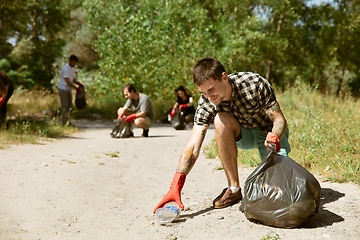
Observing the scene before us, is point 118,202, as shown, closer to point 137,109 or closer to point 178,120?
point 137,109

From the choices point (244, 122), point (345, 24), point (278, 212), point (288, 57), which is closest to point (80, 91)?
point (244, 122)

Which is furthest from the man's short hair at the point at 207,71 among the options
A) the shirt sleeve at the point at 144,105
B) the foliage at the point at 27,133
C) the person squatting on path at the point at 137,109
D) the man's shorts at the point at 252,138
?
the shirt sleeve at the point at 144,105

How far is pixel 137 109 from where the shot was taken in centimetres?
761

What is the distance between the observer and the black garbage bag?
2.29m

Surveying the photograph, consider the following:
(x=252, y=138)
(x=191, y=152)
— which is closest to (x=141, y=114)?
(x=252, y=138)

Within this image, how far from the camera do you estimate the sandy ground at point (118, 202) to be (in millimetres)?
2430

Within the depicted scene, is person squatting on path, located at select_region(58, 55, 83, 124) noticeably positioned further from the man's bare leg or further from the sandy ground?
the man's bare leg

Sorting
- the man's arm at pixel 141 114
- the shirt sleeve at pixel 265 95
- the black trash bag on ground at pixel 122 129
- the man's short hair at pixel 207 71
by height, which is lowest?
the black trash bag on ground at pixel 122 129

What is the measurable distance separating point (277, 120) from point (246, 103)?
304 millimetres

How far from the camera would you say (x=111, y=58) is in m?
11.4

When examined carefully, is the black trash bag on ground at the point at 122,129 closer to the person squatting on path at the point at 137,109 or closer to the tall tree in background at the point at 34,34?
the person squatting on path at the point at 137,109

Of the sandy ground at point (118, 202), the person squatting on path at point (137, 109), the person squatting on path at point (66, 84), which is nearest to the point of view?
the sandy ground at point (118, 202)

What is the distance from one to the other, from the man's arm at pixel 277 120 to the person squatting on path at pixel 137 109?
16.1ft

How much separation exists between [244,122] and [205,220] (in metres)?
0.91
